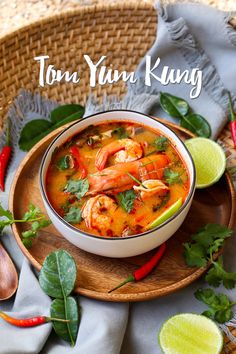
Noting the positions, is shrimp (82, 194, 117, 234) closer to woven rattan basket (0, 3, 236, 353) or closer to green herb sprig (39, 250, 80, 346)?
green herb sprig (39, 250, 80, 346)

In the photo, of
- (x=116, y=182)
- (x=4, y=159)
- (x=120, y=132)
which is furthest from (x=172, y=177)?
(x=4, y=159)

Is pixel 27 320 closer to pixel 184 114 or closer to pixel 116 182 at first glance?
pixel 116 182

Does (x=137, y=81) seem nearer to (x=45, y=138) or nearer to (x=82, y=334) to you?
(x=45, y=138)

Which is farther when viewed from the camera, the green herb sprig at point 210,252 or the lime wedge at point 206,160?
the lime wedge at point 206,160

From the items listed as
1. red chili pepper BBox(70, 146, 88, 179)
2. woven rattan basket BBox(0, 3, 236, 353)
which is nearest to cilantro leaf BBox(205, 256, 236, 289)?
red chili pepper BBox(70, 146, 88, 179)

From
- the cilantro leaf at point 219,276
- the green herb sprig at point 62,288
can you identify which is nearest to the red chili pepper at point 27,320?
the green herb sprig at point 62,288

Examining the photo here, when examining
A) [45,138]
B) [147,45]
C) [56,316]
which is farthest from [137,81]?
[56,316]

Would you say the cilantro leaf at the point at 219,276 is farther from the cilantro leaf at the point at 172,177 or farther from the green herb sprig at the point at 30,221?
the green herb sprig at the point at 30,221
